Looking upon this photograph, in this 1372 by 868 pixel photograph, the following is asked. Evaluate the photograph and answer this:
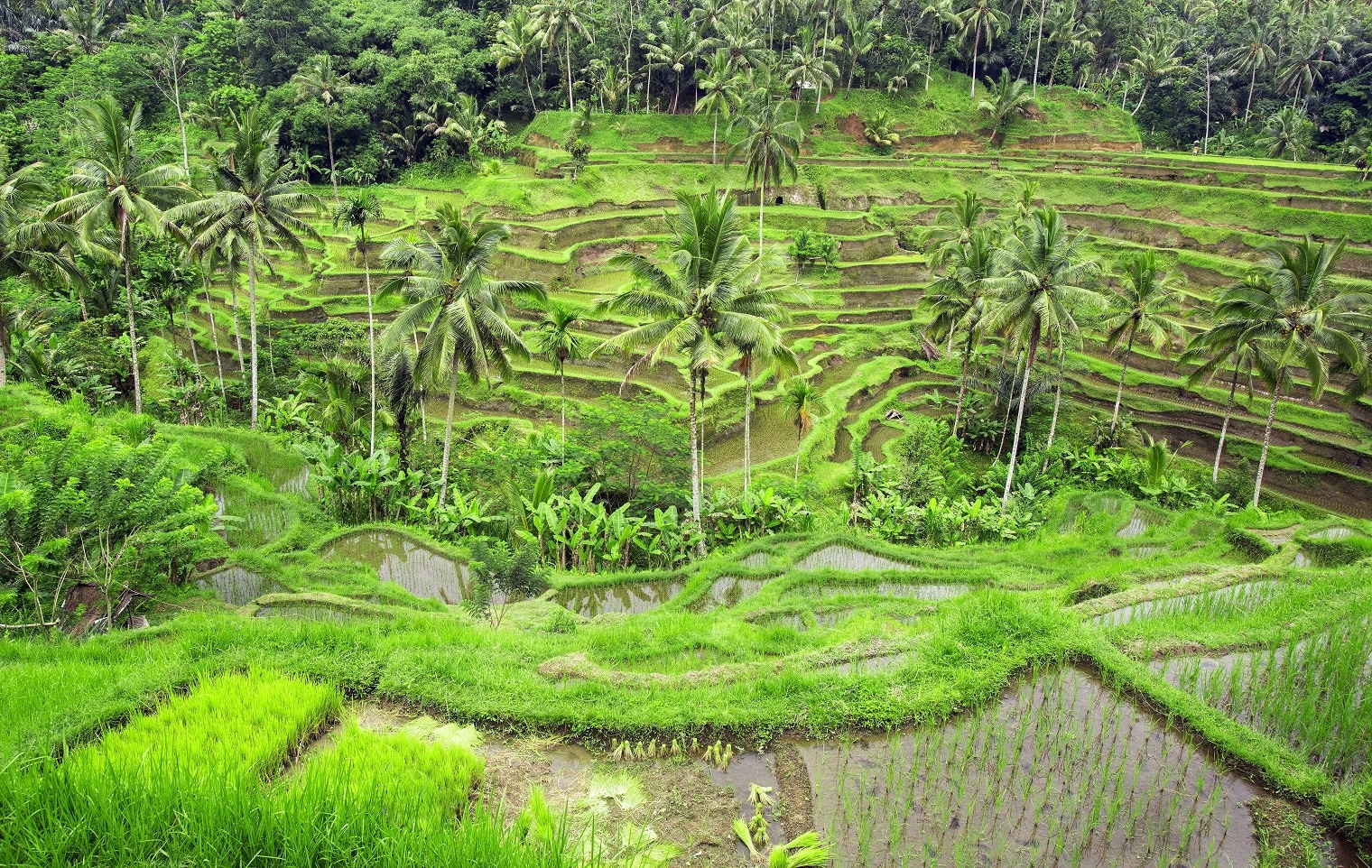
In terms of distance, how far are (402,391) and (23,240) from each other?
9.48 metres

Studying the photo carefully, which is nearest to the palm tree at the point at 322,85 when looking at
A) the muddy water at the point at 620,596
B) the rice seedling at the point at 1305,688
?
the muddy water at the point at 620,596

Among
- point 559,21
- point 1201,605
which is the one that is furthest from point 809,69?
point 1201,605

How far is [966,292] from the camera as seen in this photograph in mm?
27516

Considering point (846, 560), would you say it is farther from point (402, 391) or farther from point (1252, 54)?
point (1252, 54)

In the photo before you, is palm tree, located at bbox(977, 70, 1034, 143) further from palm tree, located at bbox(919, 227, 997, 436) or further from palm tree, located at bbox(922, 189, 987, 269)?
palm tree, located at bbox(919, 227, 997, 436)

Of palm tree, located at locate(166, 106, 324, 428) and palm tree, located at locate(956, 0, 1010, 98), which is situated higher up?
palm tree, located at locate(956, 0, 1010, 98)

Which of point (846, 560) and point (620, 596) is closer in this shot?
point (620, 596)

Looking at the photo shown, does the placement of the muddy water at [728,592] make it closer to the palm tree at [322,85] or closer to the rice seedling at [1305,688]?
the rice seedling at [1305,688]

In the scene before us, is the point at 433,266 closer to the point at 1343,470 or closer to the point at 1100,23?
the point at 1343,470

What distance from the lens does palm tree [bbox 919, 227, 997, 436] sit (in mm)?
26811

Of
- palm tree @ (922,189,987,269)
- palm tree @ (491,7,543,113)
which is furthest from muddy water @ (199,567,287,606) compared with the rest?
palm tree @ (491,7,543,113)

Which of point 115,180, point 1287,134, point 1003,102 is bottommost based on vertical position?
point 115,180

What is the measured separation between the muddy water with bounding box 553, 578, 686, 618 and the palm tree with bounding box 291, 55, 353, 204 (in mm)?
41321

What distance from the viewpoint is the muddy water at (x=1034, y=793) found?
6496 millimetres
